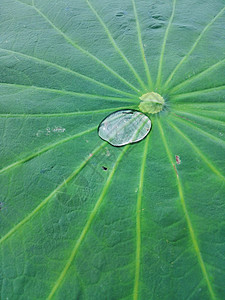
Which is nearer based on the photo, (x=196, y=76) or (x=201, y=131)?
(x=201, y=131)

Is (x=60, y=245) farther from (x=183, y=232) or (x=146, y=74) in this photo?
(x=146, y=74)

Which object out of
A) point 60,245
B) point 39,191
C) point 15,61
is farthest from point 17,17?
point 60,245

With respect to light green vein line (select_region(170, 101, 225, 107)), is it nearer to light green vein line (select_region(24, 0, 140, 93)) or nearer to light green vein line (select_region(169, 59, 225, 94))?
light green vein line (select_region(169, 59, 225, 94))

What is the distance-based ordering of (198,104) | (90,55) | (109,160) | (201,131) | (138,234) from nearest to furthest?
(138,234) → (109,160) → (201,131) → (198,104) → (90,55)

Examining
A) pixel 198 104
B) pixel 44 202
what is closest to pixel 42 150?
pixel 44 202

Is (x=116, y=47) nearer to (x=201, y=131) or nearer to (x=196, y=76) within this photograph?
(x=196, y=76)

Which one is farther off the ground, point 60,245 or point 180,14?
point 180,14
